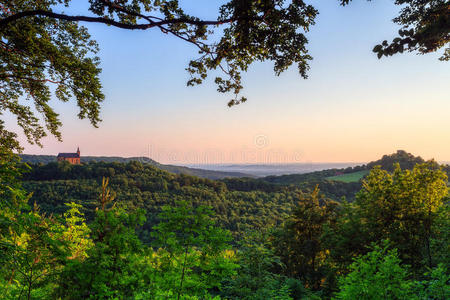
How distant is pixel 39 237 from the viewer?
3285 mm

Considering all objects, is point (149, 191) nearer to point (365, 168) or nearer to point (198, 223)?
point (198, 223)

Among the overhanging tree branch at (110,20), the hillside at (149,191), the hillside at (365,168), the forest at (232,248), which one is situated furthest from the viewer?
the hillside at (365,168)

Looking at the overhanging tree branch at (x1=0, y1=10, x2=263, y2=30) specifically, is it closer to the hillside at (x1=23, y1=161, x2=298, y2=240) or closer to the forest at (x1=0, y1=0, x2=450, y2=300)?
the forest at (x1=0, y1=0, x2=450, y2=300)

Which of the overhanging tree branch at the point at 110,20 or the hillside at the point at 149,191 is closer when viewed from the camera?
the overhanging tree branch at the point at 110,20

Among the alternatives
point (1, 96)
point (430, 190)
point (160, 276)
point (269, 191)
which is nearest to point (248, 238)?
point (160, 276)

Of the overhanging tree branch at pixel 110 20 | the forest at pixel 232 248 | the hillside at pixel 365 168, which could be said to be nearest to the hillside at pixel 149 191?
the hillside at pixel 365 168

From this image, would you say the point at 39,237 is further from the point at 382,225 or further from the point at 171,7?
the point at 382,225

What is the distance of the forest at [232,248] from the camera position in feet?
10.1

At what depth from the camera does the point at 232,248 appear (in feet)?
14.9

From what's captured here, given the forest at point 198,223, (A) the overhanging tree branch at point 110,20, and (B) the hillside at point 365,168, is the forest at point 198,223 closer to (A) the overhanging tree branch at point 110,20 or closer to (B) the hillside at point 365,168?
(A) the overhanging tree branch at point 110,20

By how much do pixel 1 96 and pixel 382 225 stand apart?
15902 mm

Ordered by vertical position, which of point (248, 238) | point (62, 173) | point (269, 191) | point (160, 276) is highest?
point (160, 276)

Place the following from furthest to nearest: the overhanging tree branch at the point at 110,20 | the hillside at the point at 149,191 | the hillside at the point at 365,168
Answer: the hillside at the point at 365,168 < the hillside at the point at 149,191 < the overhanging tree branch at the point at 110,20

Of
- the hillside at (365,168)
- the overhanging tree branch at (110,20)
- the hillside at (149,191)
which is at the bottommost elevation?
the hillside at (149,191)
